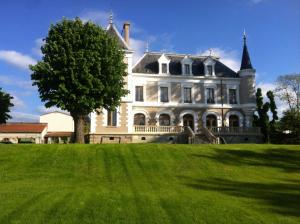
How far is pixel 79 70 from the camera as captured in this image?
3197 cm

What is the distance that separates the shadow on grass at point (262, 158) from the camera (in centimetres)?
2435

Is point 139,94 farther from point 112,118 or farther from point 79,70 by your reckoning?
point 79,70

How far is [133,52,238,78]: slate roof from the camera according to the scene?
4741 cm

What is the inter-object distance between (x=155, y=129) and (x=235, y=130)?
10.3 m

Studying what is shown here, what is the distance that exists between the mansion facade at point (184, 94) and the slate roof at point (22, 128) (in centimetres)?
3098

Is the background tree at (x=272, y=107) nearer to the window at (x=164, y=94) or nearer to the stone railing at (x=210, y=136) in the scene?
the stone railing at (x=210, y=136)

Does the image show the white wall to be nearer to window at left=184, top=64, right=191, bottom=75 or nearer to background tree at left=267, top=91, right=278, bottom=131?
window at left=184, top=64, right=191, bottom=75

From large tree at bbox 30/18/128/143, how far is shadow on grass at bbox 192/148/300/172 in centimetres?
1173

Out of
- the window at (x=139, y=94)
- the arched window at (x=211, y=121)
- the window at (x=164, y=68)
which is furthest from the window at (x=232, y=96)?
the window at (x=139, y=94)

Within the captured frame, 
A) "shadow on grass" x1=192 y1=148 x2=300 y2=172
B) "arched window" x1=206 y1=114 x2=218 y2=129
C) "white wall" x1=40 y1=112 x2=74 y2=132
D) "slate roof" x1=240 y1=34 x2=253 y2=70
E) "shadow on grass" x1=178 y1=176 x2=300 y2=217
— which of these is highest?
"slate roof" x1=240 y1=34 x2=253 y2=70

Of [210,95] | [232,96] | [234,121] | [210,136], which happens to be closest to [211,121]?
[234,121]

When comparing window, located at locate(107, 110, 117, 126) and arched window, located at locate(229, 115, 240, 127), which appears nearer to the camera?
window, located at locate(107, 110, 117, 126)

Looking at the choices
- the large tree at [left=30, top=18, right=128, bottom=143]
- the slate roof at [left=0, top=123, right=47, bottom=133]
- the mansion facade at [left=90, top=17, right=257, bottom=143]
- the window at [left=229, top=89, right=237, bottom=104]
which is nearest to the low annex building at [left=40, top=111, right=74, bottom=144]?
the slate roof at [left=0, top=123, right=47, bottom=133]

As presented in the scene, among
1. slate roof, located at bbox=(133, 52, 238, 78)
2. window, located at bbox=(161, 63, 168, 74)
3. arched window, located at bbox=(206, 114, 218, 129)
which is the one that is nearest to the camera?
slate roof, located at bbox=(133, 52, 238, 78)
